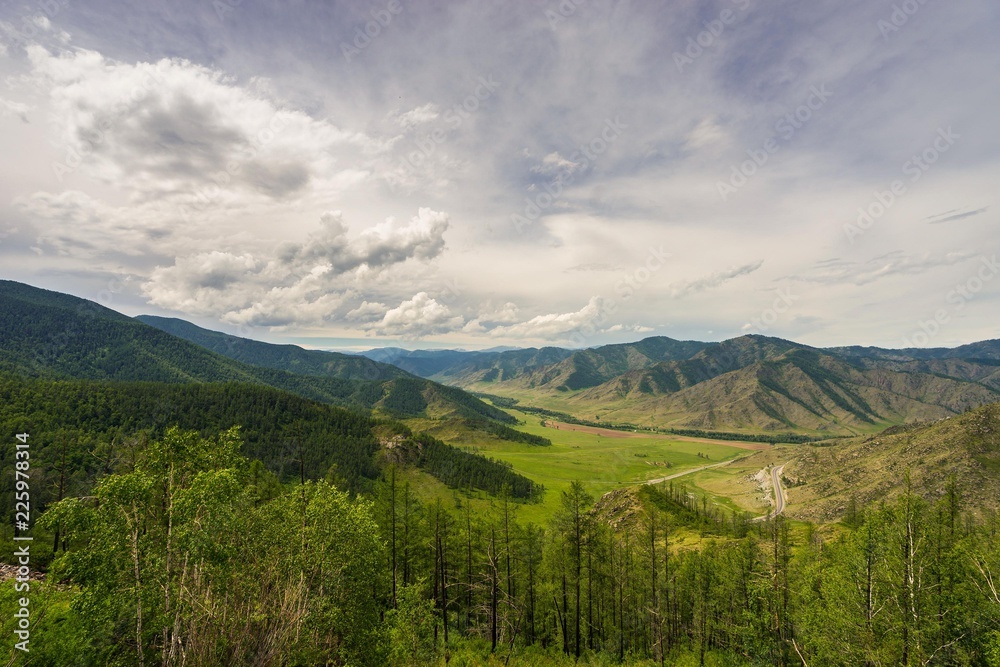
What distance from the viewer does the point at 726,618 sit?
199ft

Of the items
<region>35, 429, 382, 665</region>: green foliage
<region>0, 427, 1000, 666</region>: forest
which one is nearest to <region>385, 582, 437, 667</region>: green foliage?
<region>0, 427, 1000, 666</region>: forest

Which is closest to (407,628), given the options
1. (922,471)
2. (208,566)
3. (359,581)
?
(359,581)

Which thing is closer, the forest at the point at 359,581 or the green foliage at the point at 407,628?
the forest at the point at 359,581

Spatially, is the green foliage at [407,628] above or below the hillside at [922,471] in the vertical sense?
above

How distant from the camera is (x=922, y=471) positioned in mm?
146375

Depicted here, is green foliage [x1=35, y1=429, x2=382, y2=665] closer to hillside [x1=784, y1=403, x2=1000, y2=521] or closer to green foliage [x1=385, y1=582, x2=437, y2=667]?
green foliage [x1=385, y1=582, x2=437, y2=667]

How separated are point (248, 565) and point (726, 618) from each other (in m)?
70.0

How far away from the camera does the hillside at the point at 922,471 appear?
131625mm

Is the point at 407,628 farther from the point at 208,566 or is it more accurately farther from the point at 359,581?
the point at 208,566

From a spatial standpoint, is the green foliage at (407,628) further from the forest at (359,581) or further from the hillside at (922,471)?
the hillside at (922,471)

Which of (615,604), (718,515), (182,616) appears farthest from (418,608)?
(718,515)

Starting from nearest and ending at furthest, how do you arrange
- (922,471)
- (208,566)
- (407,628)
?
1. (208,566)
2. (407,628)
3. (922,471)

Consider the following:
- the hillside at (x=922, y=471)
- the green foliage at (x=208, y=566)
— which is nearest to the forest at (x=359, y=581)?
the green foliage at (x=208, y=566)

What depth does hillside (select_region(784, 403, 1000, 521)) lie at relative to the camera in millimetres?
131625
